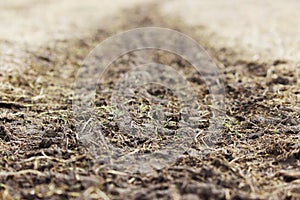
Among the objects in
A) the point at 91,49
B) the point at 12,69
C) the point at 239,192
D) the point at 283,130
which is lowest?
the point at 239,192

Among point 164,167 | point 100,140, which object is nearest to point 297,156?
point 164,167

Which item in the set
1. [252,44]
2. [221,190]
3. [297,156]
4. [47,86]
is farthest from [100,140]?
[252,44]

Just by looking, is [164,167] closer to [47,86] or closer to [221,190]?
[221,190]

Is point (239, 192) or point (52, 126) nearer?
point (239, 192)

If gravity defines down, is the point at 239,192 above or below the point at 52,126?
below

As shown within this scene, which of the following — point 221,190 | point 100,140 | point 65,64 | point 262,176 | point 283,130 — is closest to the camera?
point 221,190

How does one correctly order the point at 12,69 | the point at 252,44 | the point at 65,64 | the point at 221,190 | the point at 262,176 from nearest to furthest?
the point at 221,190 → the point at 262,176 → the point at 12,69 → the point at 65,64 → the point at 252,44
